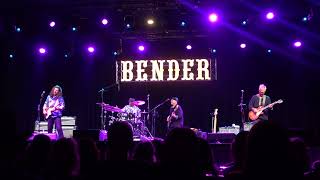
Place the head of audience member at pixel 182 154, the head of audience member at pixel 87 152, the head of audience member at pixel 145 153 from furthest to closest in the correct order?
1. the head of audience member at pixel 145 153
2. the head of audience member at pixel 87 152
3. the head of audience member at pixel 182 154

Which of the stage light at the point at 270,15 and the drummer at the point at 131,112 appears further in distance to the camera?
the drummer at the point at 131,112

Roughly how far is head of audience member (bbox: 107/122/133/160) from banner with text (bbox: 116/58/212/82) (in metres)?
12.1

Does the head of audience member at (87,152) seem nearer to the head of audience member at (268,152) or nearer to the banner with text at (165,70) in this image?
the head of audience member at (268,152)

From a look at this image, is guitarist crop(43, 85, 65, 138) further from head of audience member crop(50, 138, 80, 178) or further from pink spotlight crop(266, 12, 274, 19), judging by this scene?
head of audience member crop(50, 138, 80, 178)

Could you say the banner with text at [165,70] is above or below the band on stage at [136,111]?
above

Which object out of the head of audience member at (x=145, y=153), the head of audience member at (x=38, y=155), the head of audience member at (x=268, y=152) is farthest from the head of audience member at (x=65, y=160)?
the head of audience member at (x=268, y=152)

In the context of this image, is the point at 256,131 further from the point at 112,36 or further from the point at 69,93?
the point at 69,93

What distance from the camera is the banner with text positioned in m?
15.8

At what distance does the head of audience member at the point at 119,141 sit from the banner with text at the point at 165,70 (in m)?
12.1

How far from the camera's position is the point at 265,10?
13.2 metres

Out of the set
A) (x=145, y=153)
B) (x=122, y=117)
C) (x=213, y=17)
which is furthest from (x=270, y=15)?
(x=145, y=153)

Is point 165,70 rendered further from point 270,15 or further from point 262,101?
point 270,15

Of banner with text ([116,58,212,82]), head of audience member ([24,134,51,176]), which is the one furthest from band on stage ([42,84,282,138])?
head of audience member ([24,134,51,176])

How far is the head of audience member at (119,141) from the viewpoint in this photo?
3512 mm
